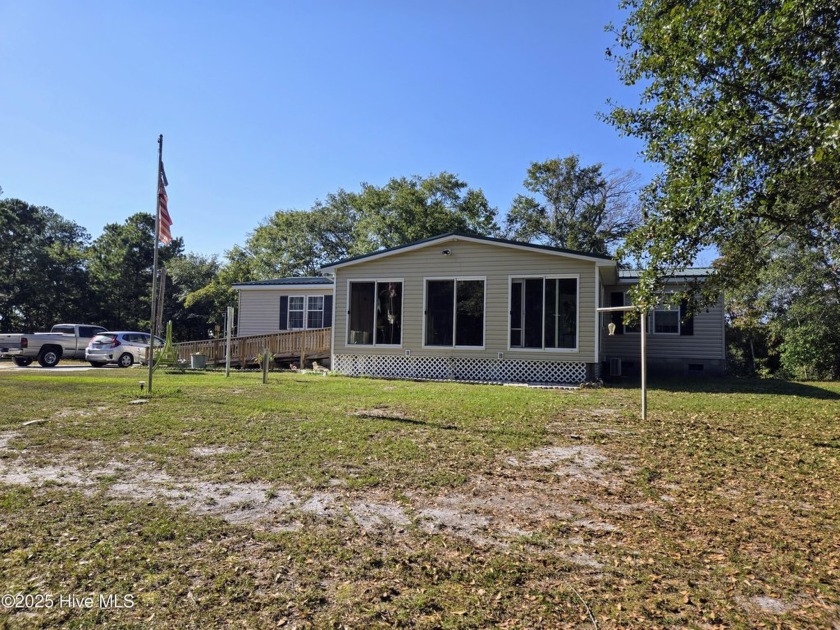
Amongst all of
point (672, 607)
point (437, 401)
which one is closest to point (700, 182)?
point (672, 607)

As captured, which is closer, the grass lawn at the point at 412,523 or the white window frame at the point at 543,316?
the grass lawn at the point at 412,523

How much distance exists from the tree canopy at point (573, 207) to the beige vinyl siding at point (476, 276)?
18603 mm

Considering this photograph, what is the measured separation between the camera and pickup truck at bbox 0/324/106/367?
17922 mm

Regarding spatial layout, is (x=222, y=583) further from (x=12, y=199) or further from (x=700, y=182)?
(x=12, y=199)

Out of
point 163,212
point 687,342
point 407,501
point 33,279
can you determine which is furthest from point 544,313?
point 33,279

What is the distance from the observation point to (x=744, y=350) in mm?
26125

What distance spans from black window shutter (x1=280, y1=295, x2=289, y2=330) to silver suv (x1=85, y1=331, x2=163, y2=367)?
15.1 ft

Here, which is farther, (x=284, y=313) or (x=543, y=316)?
(x=284, y=313)

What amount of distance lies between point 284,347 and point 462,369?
7058 mm

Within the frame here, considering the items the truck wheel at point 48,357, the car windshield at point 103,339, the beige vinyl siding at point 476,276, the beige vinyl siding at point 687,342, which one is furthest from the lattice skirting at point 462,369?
the truck wheel at point 48,357

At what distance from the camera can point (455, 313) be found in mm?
14797

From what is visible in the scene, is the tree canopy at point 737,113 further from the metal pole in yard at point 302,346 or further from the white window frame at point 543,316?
the metal pole in yard at point 302,346

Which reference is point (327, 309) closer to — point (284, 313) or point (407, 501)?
point (284, 313)

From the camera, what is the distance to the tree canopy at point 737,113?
5562 mm
